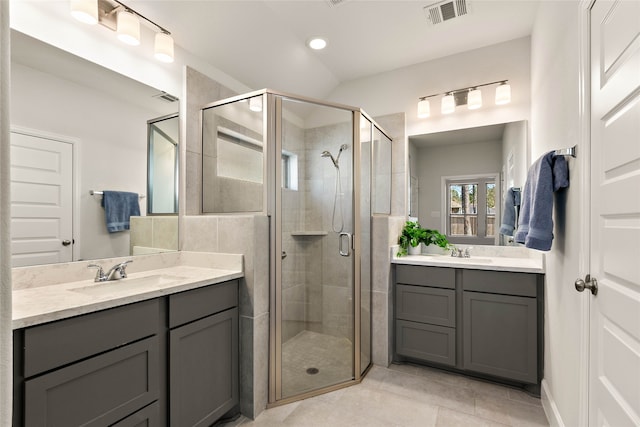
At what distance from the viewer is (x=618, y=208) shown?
963 millimetres

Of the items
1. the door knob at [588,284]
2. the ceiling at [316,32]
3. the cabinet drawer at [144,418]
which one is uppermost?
the ceiling at [316,32]

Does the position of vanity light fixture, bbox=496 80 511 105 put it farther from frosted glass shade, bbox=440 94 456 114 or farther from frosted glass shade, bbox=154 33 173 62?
frosted glass shade, bbox=154 33 173 62

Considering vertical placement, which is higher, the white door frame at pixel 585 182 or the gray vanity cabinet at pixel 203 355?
the white door frame at pixel 585 182

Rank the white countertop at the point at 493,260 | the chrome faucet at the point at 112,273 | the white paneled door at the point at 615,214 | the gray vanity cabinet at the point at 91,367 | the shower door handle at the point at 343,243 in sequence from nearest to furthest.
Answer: the white paneled door at the point at 615,214
the gray vanity cabinet at the point at 91,367
the chrome faucet at the point at 112,273
the white countertop at the point at 493,260
the shower door handle at the point at 343,243

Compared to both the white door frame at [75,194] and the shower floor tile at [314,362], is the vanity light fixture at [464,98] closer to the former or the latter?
the shower floor tile at [314,362]

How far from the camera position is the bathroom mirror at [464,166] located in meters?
2.54

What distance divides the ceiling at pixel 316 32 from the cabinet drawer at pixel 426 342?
235 centimetres

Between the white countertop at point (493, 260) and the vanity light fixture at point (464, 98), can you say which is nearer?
the white countertop at point (493, 260)

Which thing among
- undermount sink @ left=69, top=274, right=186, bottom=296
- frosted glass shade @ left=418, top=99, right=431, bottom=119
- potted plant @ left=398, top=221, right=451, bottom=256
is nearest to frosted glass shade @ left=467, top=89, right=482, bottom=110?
frosted glass shade @ left=418, top=99, right=431, bottom=119

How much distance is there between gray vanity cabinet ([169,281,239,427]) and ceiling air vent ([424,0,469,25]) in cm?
234

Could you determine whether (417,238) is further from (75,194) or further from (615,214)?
(75,194)

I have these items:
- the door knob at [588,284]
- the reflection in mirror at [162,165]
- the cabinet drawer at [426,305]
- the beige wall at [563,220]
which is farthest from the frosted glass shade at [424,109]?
the reflection in mirror at [162,165]

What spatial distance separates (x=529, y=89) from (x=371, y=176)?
4.91 ft

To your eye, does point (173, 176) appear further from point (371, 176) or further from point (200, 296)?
point (371, 176)
